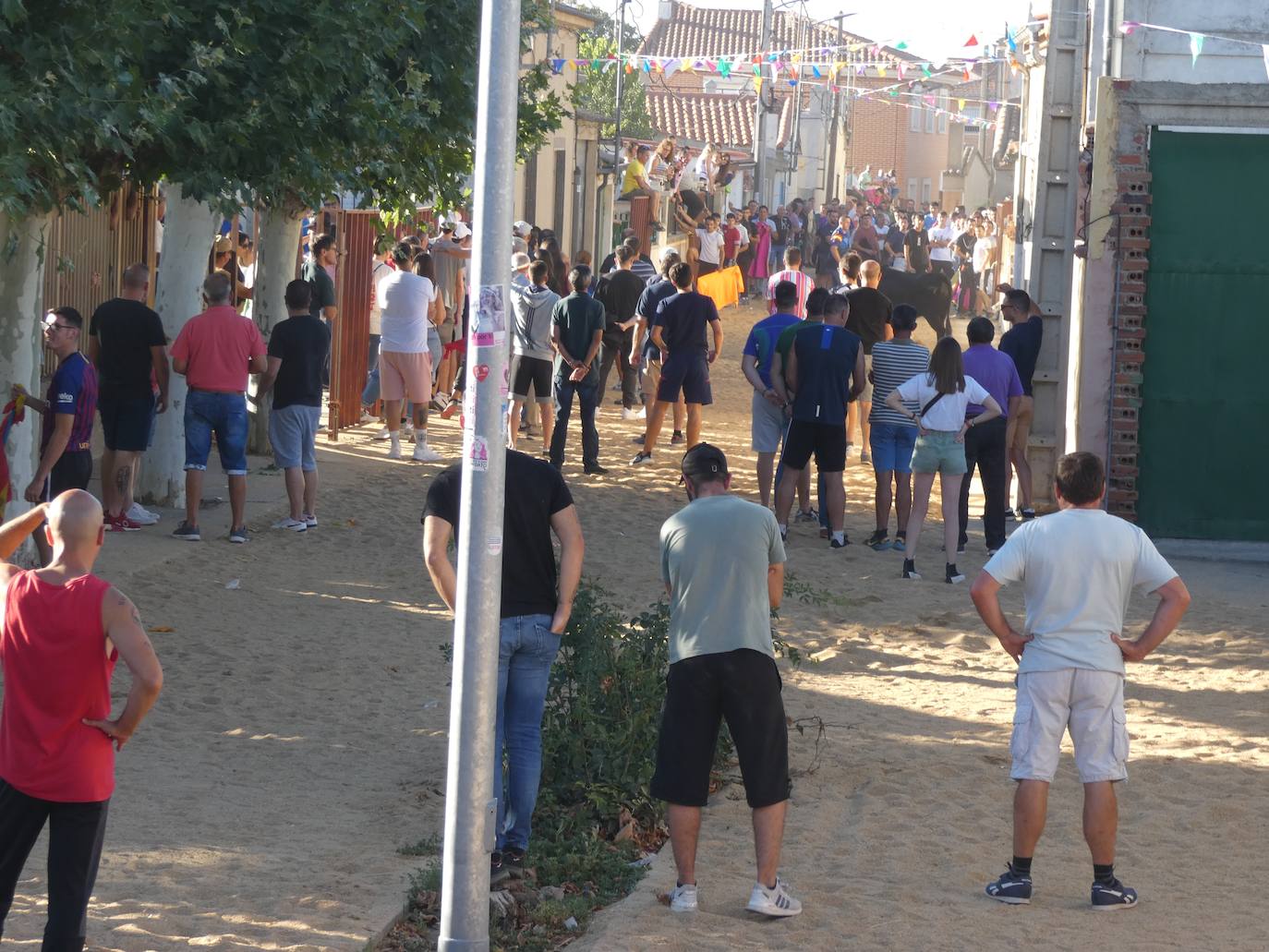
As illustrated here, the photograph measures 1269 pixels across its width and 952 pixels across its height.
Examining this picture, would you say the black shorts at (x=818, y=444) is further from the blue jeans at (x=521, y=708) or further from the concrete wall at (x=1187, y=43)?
the blue jeans at (x=521, y=708)

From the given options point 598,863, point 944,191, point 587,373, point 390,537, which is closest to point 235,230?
point 587,373

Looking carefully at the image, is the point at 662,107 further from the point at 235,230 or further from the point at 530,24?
the point at 530,24

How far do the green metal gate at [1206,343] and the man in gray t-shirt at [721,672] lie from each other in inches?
325

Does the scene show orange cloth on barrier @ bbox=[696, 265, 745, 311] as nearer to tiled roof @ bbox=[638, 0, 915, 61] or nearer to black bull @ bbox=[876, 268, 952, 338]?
black bull @ bbox=[876, 268, 952, 338]

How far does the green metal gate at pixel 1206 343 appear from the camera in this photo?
13.0m

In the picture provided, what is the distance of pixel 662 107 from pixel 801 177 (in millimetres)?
7279

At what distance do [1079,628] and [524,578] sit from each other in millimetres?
1987

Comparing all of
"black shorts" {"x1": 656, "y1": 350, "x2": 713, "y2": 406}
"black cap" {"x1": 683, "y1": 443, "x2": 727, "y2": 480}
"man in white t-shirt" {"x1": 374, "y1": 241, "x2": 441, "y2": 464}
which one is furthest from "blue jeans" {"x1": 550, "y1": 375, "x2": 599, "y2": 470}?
"black cap" {"x1": 683, "y1": 443, "x2": 727, "y2": 480}

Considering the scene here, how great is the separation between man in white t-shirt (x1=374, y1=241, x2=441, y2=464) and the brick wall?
6.23 m

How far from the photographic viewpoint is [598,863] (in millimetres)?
6590

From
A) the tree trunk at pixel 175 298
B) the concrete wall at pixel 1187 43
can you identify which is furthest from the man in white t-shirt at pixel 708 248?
the tree trunk at pixel 175 298

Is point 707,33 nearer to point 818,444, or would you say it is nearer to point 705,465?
point 818,444

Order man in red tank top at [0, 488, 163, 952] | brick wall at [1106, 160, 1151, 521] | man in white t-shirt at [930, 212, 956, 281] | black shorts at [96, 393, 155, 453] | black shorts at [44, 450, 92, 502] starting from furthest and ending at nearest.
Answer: man in white t-shirt at [930, 212, 956, 281], brick wall at [1106, 160, 1151, 521], black shorts at [96, 393, 155, 453], black shorts at [44, 450, 92, 502], man in red tank top at [0, 488, 163, 952]

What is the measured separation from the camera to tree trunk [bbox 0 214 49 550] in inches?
412
